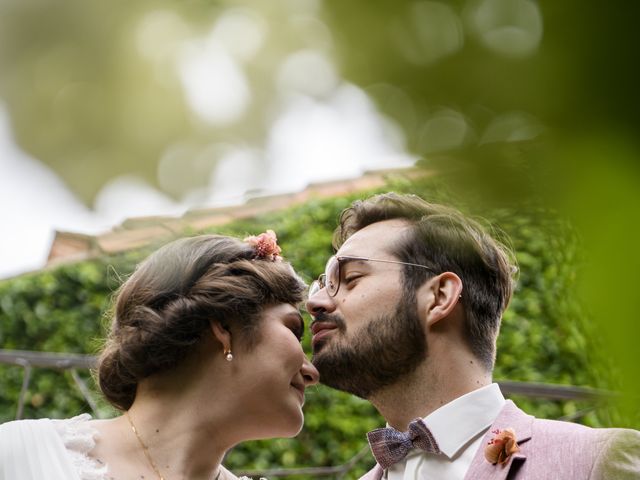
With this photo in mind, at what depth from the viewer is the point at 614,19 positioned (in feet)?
1.38

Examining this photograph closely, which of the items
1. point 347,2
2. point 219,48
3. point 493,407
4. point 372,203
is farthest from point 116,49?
point 372,203

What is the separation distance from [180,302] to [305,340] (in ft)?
9.15

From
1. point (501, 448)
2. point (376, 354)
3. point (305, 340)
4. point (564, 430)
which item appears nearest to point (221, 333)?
point (376, 354)

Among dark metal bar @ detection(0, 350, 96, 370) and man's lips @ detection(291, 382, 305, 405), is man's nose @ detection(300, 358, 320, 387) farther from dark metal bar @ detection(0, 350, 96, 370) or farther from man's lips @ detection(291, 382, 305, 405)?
dark metal bar @ detection(0, 350, 96, 370)

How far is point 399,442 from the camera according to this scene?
8.13 feet

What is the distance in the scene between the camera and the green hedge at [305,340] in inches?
193

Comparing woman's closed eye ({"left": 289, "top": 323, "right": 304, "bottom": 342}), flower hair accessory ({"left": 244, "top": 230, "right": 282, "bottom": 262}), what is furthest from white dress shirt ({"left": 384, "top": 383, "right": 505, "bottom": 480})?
flower hair accessory ({"left": 244, "top": 230, "right": 282, "bottom": 262})

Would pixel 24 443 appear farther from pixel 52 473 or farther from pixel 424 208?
pixel 424 208

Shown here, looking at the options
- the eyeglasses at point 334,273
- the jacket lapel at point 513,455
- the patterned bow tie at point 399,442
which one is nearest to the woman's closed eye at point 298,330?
the eyeglasses at point 334,273

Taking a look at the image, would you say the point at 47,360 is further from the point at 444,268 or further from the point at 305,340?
the point at 444,268

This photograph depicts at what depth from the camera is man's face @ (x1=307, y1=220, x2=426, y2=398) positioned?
2568mm

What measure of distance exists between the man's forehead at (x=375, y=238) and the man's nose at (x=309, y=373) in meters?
0.47

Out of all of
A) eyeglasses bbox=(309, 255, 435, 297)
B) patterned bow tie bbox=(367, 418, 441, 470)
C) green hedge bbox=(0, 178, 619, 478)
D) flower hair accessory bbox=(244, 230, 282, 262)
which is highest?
flower hair accessory bbox=(244, 230, 282, 262)

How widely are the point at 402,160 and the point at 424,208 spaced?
2307mm
